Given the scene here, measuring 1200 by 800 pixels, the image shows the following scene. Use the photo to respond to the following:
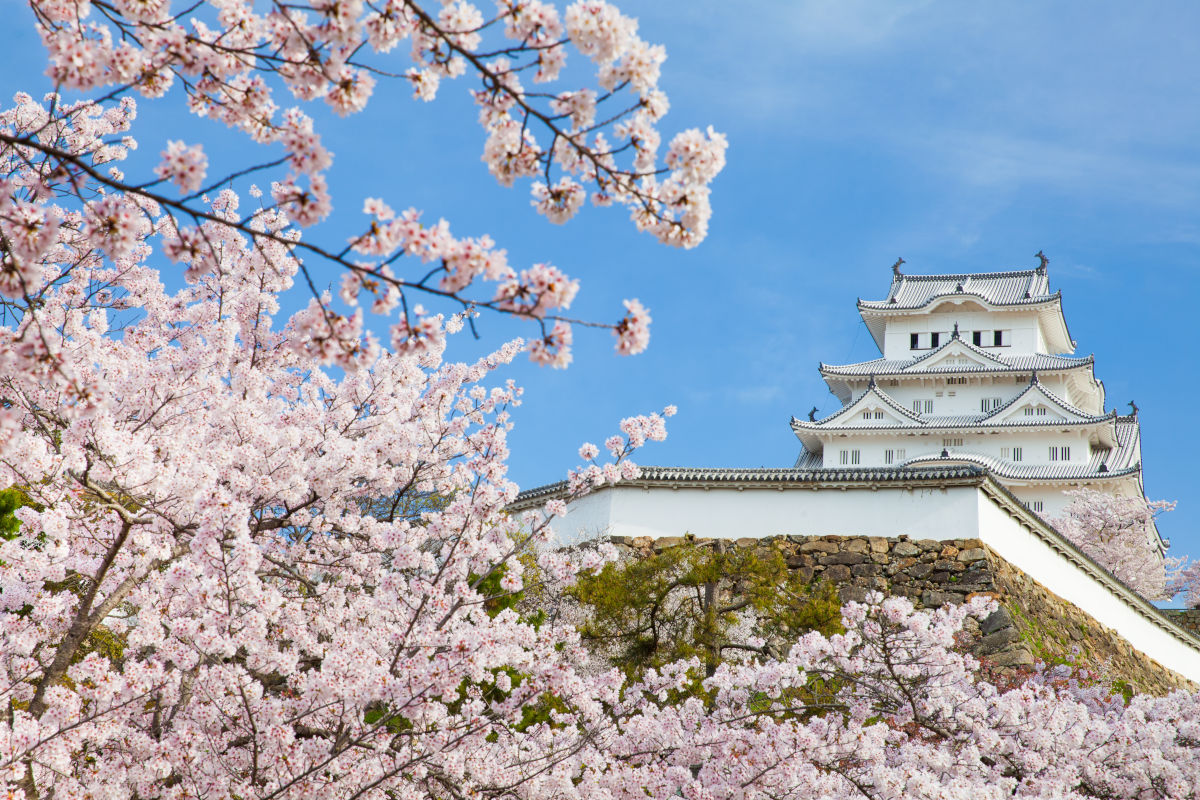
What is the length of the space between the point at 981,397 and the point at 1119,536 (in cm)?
687

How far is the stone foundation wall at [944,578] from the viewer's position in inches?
526

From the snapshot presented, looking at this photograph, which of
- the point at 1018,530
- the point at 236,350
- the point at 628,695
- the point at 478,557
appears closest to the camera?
the point at 478,557

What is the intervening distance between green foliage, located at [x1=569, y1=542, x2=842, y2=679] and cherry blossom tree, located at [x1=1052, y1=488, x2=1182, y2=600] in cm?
1670

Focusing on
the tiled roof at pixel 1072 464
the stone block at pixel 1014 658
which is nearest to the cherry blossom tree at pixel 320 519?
the stone block at pixel 1014 658

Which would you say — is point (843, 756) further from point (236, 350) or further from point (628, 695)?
point (236, 350)

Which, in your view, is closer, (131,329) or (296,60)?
(296,60)

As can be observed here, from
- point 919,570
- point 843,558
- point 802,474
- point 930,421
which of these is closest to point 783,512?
point 802,474

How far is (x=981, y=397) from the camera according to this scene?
32.9 m

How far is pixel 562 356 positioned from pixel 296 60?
137 cm

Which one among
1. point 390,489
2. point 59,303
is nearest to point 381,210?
point 390,489

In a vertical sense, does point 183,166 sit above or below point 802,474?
below

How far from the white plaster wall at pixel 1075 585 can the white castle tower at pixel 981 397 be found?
9.33 meters

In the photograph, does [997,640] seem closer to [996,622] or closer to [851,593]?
[996,622]

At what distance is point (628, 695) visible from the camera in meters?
7.82
